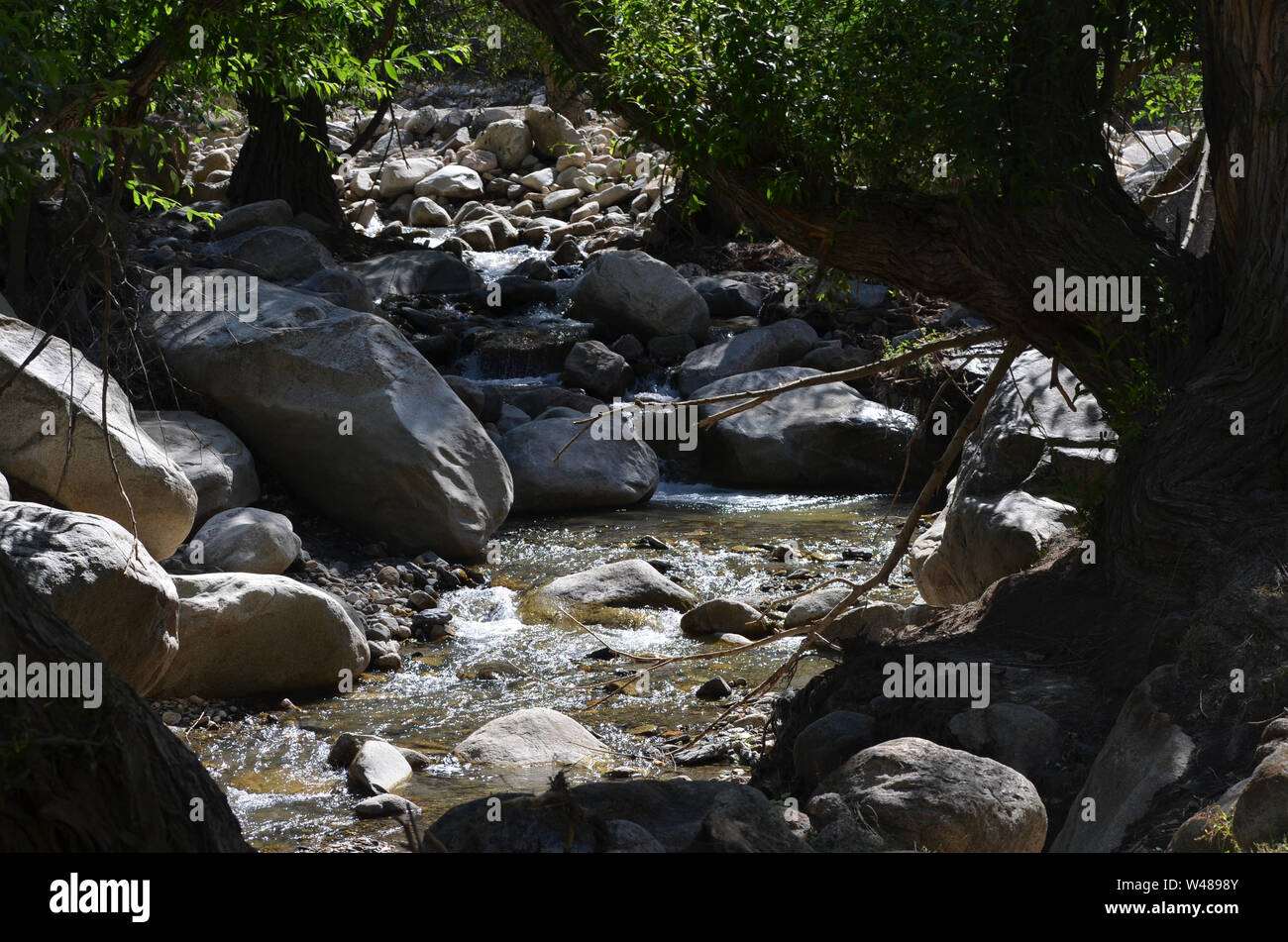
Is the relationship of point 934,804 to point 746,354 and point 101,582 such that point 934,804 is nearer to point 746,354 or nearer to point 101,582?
point 101,582

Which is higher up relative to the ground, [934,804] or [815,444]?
[815,444]

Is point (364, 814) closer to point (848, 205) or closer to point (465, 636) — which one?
point (465, 636)

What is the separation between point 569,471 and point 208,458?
3754 mm

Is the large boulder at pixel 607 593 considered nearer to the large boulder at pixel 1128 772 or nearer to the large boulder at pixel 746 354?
the large boulder at pixel 1128 772

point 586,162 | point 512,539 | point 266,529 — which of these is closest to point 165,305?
point 266,529

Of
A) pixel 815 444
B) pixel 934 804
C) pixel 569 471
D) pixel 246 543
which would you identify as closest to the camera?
pixel 934 804

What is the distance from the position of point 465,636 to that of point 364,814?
10.0 ft

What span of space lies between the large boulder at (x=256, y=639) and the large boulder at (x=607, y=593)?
190 cm

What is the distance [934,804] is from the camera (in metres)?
4.21

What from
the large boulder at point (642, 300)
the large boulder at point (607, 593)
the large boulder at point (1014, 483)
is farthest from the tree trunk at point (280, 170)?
the large boulder at point (1014, 483)

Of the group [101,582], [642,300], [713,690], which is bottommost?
[713,690]

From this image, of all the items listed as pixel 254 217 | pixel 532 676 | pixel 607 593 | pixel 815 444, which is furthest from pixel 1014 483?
pixel 254 217
